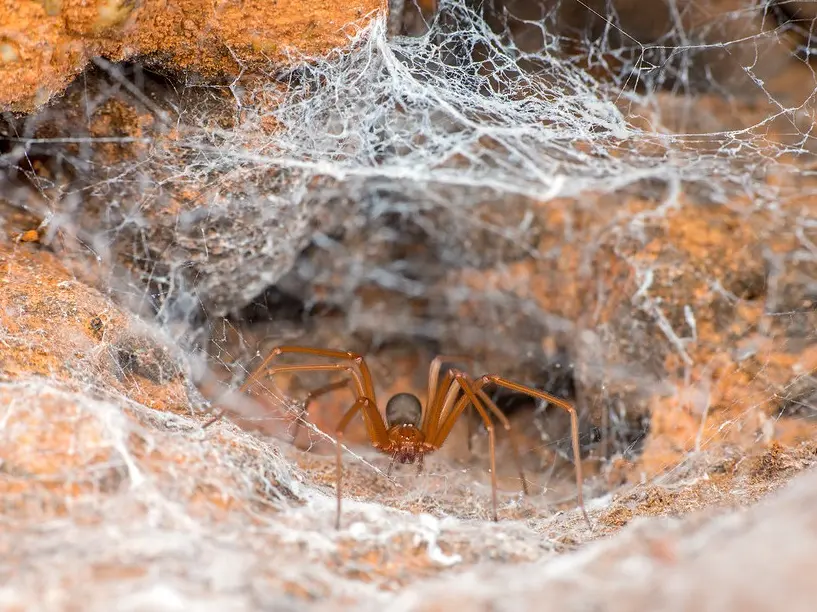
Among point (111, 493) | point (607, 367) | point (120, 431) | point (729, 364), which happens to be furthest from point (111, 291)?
point (729, 364)

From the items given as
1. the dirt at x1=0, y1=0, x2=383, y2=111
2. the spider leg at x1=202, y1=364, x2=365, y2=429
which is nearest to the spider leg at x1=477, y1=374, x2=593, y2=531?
the spider leg at x1=202, y1=364, x2=365, y2=429

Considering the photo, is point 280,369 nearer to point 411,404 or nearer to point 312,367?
point 312,367

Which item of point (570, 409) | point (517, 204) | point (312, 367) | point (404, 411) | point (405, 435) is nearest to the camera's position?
point (570, 409)

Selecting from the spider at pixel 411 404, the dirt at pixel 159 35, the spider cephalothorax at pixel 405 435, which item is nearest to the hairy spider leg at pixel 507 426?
the spider at pixel 411 404

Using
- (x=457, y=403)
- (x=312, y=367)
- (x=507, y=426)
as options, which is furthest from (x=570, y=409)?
(x=312, y=367)

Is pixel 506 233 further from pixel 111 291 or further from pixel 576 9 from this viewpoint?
pixel 111 291

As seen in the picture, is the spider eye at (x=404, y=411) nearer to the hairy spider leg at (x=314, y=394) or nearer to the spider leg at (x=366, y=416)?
the spider leg at (x=366, y=416)

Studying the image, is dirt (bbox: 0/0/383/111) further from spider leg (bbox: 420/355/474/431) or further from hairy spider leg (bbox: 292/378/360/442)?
spider leg (bbox: 420/355/474/431)
